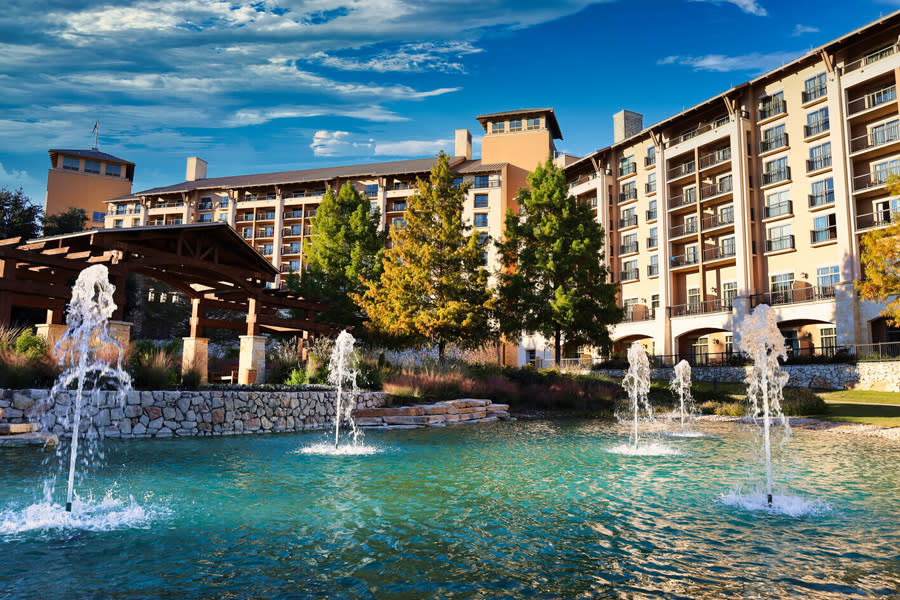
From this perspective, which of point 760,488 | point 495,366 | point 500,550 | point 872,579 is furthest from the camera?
point 495,366

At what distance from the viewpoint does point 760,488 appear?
316 inches

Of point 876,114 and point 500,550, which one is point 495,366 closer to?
point 500,550

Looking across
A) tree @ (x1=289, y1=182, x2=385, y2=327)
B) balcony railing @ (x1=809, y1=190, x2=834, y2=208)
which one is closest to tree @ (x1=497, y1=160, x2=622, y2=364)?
tree @ (x1=289, y1=182, x2=385, y2=327)

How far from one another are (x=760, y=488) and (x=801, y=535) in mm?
2429

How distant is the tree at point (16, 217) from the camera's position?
3384cm

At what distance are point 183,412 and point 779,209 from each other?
1599 inches

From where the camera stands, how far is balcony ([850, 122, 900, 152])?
34.1 metres

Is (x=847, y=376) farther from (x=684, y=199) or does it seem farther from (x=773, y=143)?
(x=684, y=199)

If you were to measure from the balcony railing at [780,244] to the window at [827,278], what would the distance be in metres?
2.66

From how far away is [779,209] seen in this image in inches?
1563

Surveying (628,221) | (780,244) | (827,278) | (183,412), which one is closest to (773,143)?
(780,244)

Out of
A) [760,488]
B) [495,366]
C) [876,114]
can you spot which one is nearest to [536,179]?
[495,366]

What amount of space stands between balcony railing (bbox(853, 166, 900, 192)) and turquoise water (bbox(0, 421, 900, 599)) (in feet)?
103

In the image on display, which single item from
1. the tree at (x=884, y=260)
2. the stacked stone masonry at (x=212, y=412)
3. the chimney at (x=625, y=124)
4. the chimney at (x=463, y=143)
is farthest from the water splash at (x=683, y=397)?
the chimney at (x=463, y=143)
